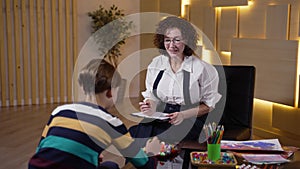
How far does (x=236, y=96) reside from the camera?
2.81 m

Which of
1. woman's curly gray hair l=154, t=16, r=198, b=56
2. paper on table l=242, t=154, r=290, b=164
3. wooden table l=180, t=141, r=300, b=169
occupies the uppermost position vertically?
woman's curly gray hair l=154, t=16, r=198, b=56

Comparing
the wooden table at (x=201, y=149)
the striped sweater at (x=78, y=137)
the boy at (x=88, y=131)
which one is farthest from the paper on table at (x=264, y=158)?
the striped sweater at (x=78, y=137)

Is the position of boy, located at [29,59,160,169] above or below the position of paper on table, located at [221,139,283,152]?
above

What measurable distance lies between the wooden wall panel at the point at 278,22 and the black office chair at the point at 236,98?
1.25 m

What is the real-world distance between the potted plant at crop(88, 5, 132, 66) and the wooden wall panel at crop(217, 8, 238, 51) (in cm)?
182

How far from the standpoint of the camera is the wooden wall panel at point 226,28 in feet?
15.0

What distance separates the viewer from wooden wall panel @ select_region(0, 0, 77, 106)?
5832mm

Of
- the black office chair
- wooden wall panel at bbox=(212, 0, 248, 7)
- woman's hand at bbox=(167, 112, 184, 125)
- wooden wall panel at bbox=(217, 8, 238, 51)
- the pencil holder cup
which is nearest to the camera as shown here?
the pencil holder cup

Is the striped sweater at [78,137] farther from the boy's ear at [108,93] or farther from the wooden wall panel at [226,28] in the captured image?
the wooden wall panel at [226,28]

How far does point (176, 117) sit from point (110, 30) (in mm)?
3811

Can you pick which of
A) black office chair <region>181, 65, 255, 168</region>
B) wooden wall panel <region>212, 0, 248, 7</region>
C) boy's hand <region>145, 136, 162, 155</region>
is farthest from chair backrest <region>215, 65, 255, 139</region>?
wooden wall panel <region>212, 0, 248, 7</region>

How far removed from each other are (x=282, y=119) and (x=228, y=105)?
130 cm

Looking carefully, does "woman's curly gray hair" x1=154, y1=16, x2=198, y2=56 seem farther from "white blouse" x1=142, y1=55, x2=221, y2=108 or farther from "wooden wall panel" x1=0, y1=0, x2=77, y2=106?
"wooden wall panel" x1=0, y1=0, x2=77, y2=106

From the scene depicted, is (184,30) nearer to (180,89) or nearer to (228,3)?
(180,89)
